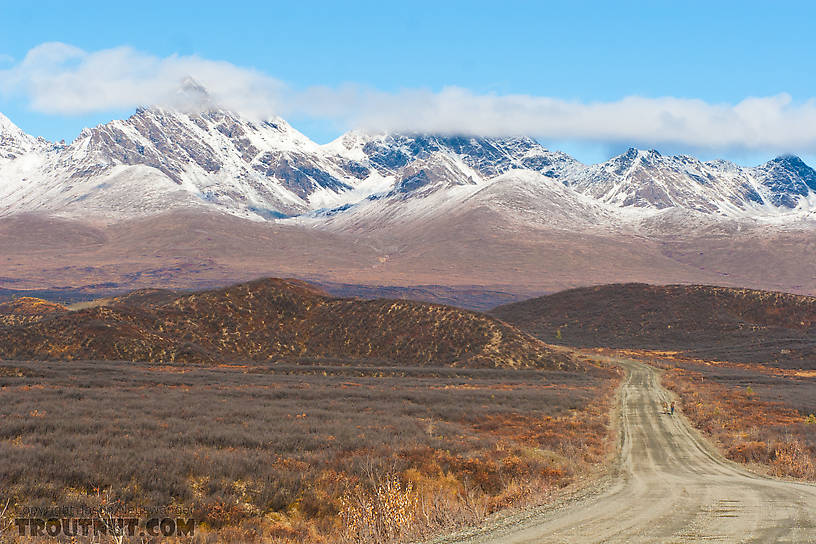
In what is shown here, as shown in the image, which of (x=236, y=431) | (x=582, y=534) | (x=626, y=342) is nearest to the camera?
(x=582, y=534)

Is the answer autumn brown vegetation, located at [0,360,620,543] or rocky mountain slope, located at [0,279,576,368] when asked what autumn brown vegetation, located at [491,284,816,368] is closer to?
rocky mountain slope, located at [0,279,576,368]

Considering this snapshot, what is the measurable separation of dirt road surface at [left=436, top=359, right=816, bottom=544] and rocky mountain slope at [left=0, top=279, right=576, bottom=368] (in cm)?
5004

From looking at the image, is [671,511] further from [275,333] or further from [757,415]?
[275,333]

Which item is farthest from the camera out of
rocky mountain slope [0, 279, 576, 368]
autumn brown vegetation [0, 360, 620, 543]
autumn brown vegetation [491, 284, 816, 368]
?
autumn brown vegetation [491, 284, 816, 368]

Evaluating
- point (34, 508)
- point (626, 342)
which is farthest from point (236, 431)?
point (626, 342)

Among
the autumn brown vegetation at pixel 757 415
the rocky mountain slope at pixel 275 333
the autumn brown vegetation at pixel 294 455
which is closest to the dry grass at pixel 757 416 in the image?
the autumn brown vegetation at pixel 757 415

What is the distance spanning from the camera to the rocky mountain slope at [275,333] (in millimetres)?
63875

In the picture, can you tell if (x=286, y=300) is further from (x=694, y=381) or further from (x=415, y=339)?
(x=694, y=381)

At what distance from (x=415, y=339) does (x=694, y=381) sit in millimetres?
32744

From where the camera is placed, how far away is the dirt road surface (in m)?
11.0

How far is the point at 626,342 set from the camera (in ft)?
370

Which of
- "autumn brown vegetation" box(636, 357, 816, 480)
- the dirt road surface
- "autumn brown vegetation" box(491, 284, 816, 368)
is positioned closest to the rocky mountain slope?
"autumn brown vegetation" box(636, 357, 816, 480)

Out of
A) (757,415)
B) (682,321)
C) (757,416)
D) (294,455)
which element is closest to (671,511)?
(294,455)

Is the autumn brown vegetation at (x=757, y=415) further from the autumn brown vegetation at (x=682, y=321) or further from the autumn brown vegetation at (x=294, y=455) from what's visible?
the autumn brown vegetation at (x=682, y=321)
